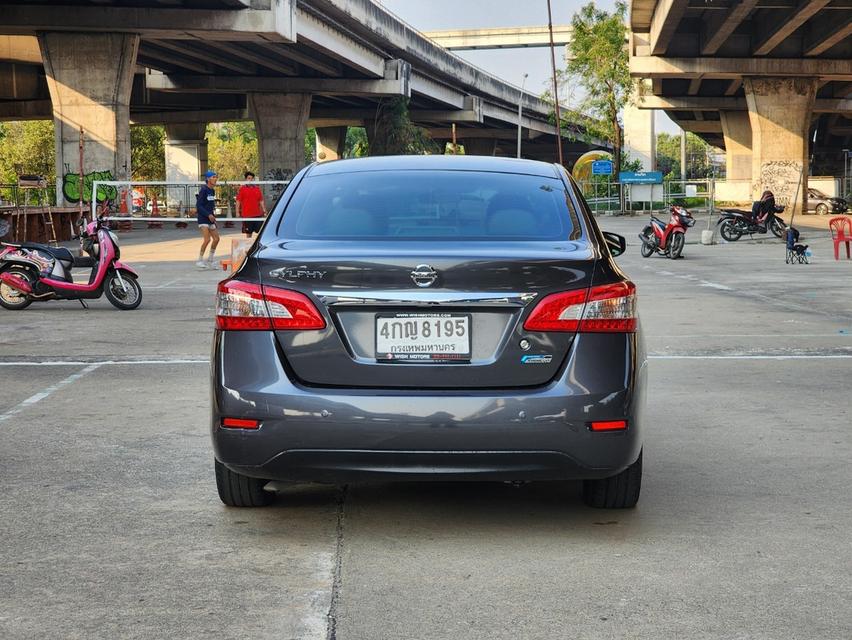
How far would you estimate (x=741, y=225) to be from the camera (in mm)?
33688

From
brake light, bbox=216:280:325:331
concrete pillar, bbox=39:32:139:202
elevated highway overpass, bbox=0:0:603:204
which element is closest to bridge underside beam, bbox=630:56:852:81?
elevated highway overpass, bbox=0:0:603:204

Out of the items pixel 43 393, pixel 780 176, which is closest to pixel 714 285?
pixel 43 393

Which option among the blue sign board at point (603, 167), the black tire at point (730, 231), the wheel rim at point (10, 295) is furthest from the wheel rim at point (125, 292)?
the blue sign board at point (603, 167)

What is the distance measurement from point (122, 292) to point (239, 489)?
10622mm

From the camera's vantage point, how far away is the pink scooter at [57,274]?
1552cm

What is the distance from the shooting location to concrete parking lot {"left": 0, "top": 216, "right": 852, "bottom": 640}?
13.8 ft

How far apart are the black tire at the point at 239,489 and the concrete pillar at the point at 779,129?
163ft


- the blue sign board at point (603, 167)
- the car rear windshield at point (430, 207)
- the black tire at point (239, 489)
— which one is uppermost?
the blue sign board at point (603, 167)

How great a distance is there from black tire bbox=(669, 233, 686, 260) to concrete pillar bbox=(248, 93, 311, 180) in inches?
1442

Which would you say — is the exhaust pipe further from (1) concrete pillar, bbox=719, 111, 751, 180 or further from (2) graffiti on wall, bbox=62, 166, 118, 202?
(1) concrete pillar, bbox=719, 111, 751, 180

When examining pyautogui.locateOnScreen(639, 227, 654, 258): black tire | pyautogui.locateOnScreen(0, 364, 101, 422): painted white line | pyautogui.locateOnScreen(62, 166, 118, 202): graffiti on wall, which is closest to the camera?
pyautogui.locateOnScreen(0, 364, 101, 422): painted white line

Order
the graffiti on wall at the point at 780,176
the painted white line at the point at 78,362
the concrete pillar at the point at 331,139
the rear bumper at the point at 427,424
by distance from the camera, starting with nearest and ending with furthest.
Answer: the rear bumper at the point at 427,424
the painted white line at the point at 78,362
the graffiti on wall at the point at 780,176
the concrete pillar at the point at 331,139

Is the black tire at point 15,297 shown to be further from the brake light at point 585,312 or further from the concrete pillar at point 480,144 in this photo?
the concrete pillar at point 480,144

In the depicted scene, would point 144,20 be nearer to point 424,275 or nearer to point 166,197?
point 166,197
